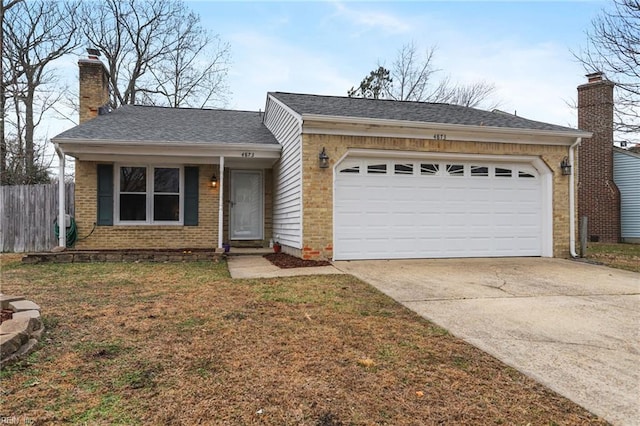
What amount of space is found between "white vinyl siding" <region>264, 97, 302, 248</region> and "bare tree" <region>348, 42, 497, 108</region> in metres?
16.1

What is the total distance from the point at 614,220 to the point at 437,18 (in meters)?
11.1

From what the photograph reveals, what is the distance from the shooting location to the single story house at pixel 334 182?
8.30m

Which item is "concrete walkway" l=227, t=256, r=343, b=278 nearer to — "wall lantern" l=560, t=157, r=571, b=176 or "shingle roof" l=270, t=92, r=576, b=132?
"shingle roof" l=270, t=92, r=576, b=132

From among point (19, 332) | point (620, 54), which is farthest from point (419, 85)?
point (19, 332)

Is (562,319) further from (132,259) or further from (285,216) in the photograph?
(132,259)

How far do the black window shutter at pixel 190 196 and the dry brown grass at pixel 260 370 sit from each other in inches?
222

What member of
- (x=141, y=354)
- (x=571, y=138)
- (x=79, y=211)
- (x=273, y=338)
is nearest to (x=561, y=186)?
(x=571, y=138)

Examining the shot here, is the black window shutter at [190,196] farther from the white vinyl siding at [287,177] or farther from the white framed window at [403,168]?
the white framed window at [403,168]

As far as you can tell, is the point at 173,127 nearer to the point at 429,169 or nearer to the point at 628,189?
the point at 429,169

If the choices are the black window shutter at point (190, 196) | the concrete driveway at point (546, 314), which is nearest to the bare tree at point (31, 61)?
the black window shutter at point (190, 196)

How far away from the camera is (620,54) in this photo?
1316 centimetres

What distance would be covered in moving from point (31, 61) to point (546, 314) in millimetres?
22885

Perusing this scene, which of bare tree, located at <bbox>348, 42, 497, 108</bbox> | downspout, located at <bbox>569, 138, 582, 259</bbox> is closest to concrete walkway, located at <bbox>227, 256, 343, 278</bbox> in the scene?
downspout, located at <bbox>569, 138, 582, 259</bbox>

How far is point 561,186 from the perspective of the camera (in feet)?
30.5
